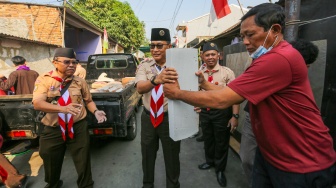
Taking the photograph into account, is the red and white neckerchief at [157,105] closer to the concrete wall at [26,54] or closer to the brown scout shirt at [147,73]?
the brown scout shirt at [147,73]

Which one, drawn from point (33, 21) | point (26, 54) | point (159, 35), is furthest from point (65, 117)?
point (33, 21)

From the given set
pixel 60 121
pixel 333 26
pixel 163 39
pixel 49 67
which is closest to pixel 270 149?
pixel 163 39

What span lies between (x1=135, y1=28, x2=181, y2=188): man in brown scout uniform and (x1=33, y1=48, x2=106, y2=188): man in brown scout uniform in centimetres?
63

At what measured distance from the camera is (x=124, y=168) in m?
3.43

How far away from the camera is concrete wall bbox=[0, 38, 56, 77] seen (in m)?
6.12

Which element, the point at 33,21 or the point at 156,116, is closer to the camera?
the point at 156,116

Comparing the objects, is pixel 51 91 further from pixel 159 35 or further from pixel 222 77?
pixel 222 77

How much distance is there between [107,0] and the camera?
66.9 ft

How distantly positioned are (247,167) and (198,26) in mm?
31276

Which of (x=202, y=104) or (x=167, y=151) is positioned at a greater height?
(x=202, y=104)

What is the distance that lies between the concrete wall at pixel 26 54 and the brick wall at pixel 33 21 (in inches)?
40.0

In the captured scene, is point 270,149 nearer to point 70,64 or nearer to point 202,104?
point 202,104

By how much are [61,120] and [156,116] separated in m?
1.12

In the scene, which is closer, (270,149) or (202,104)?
(202,104)
